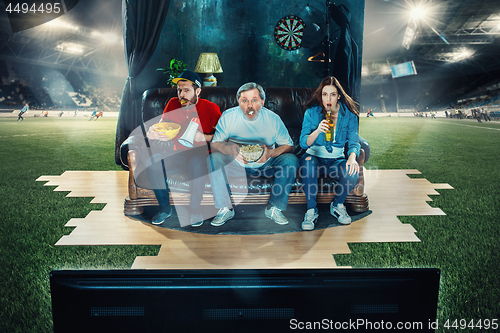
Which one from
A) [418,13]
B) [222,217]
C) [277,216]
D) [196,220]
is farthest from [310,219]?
[418,13]

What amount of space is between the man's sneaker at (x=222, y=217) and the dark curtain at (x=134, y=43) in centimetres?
178

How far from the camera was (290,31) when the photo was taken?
4352mm

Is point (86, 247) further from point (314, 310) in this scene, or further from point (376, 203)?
point (376, 203)

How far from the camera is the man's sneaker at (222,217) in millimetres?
2203

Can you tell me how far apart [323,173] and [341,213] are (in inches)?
13.2

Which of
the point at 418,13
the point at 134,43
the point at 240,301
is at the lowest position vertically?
the point at 240,301

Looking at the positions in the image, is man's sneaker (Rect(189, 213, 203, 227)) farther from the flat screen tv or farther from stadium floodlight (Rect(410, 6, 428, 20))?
stadium floodlight (Rect(410, 6, 428, 20))

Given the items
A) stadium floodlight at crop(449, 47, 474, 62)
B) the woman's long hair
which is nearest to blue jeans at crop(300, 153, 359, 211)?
the woman's long hair

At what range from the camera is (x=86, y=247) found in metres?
1.94

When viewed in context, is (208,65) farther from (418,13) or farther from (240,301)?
(418,13)

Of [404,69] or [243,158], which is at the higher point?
[404,69]

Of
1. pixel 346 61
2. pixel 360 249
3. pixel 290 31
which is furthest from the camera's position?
pixel 290 31

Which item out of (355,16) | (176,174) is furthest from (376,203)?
(355,16)

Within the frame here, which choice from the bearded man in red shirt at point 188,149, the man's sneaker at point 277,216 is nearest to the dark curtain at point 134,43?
the bearded man in red shirt at point 188,149
